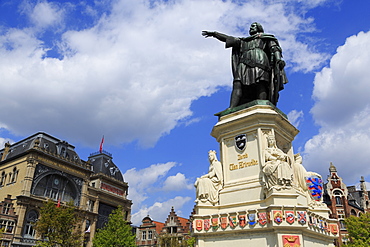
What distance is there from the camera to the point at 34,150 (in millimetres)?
45688

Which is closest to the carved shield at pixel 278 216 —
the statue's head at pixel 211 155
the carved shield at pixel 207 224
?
the carved shield at pixel 207 224

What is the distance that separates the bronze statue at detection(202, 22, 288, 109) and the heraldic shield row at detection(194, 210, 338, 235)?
458 cm

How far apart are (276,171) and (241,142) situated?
201 cm

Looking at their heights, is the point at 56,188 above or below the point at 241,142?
above

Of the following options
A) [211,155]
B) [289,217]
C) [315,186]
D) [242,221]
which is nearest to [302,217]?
[289,217]

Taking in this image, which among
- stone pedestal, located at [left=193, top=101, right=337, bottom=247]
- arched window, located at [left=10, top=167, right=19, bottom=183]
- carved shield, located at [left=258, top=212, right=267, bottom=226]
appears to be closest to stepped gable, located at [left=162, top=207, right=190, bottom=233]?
arched window, located at [left=10, top=167, right=19, bottom=183]

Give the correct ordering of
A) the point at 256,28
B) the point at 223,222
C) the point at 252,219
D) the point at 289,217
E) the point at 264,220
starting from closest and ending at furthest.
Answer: the point at 289,217
the point at 264,220
the point at 252,219
the point at 223,222
the point at 256,28

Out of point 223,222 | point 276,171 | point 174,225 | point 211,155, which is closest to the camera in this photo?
point 276,171

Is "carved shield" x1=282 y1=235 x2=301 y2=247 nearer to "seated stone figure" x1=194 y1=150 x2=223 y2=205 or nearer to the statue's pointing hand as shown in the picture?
"seated stone figure" x1=194 y1=150 x2=223 y2=205

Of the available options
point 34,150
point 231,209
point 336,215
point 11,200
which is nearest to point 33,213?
point 11,200

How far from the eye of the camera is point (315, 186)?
1066 centimetres

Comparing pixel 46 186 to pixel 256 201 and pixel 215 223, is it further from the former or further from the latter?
pixel 256 201

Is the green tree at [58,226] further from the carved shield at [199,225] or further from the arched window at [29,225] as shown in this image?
the carved shield at [199,225]

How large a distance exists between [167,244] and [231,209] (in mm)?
38697
